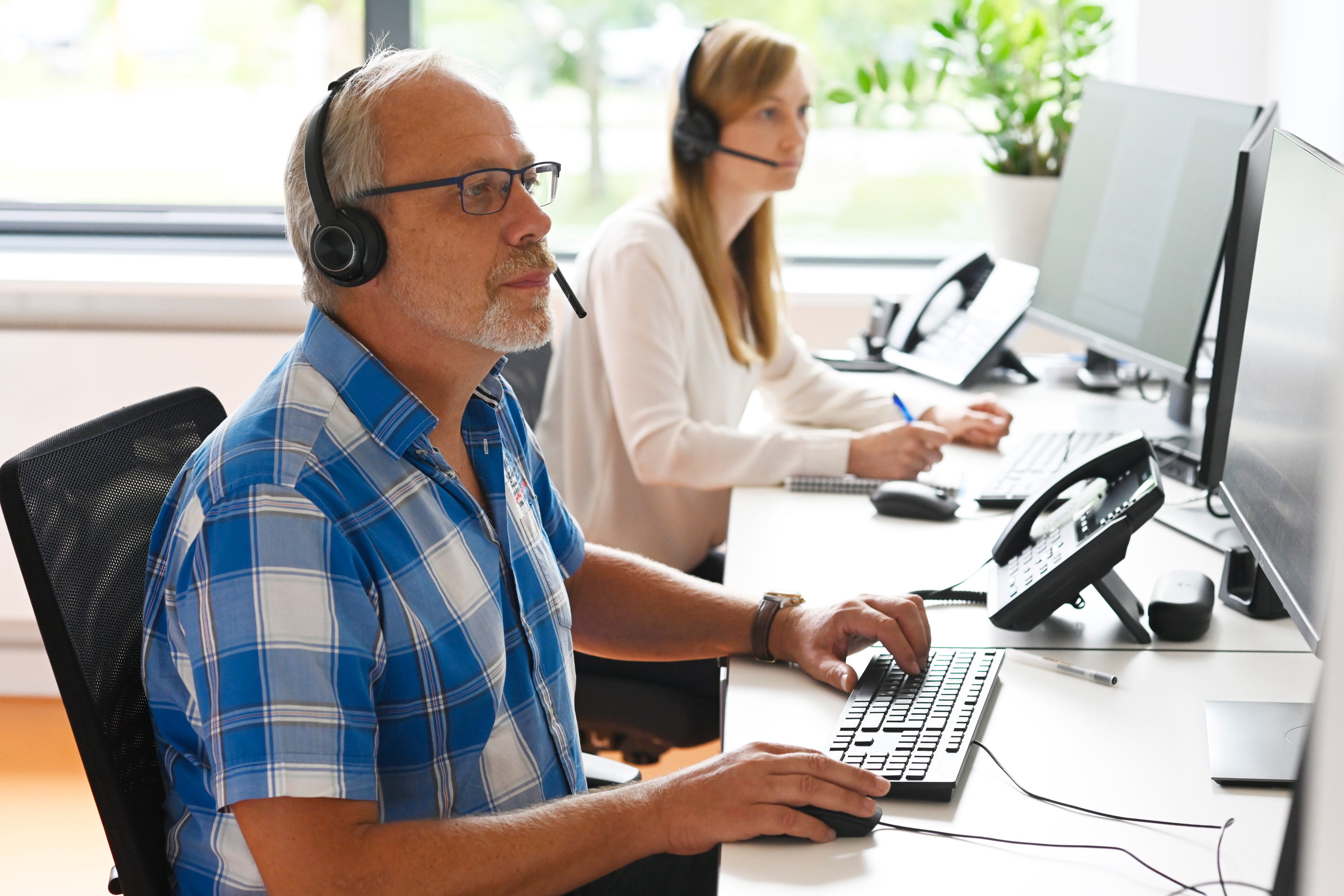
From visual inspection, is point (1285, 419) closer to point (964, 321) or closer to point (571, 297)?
point (571, 297)

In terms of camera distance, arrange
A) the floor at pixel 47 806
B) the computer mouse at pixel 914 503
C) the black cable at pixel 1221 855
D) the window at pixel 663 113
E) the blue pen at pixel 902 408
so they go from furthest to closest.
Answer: the window at pixel 663 113 < the floor at pixel 47 806 < the blue pen at pixel 902 408 < the computer mouse at pixel 914 503 < the black cable at pixel 1221 855

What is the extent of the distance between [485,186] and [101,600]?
0.48 m

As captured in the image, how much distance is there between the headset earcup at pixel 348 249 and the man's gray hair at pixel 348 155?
0.03 m

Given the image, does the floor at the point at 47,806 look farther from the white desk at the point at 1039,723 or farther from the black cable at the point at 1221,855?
the black cable at the point at 1221,855

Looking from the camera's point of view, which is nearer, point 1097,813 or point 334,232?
point 1097,813

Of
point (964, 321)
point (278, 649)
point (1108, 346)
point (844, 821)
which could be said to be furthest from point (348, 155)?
point (964, 321)

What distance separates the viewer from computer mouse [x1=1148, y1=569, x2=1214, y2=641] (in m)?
1.21

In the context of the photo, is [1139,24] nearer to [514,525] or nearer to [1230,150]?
[1230,150]

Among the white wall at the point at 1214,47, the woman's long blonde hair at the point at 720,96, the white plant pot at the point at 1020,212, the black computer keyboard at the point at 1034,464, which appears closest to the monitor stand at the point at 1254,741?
the black computer keyboard at the point at 1034,464

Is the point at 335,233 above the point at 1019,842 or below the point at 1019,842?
above

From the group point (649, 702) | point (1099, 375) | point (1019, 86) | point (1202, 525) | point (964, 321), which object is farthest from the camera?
point (1019, 86)

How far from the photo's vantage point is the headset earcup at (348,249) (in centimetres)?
103

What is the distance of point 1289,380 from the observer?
1035mm

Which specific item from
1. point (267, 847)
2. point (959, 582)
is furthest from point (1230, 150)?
point (267, 847)
